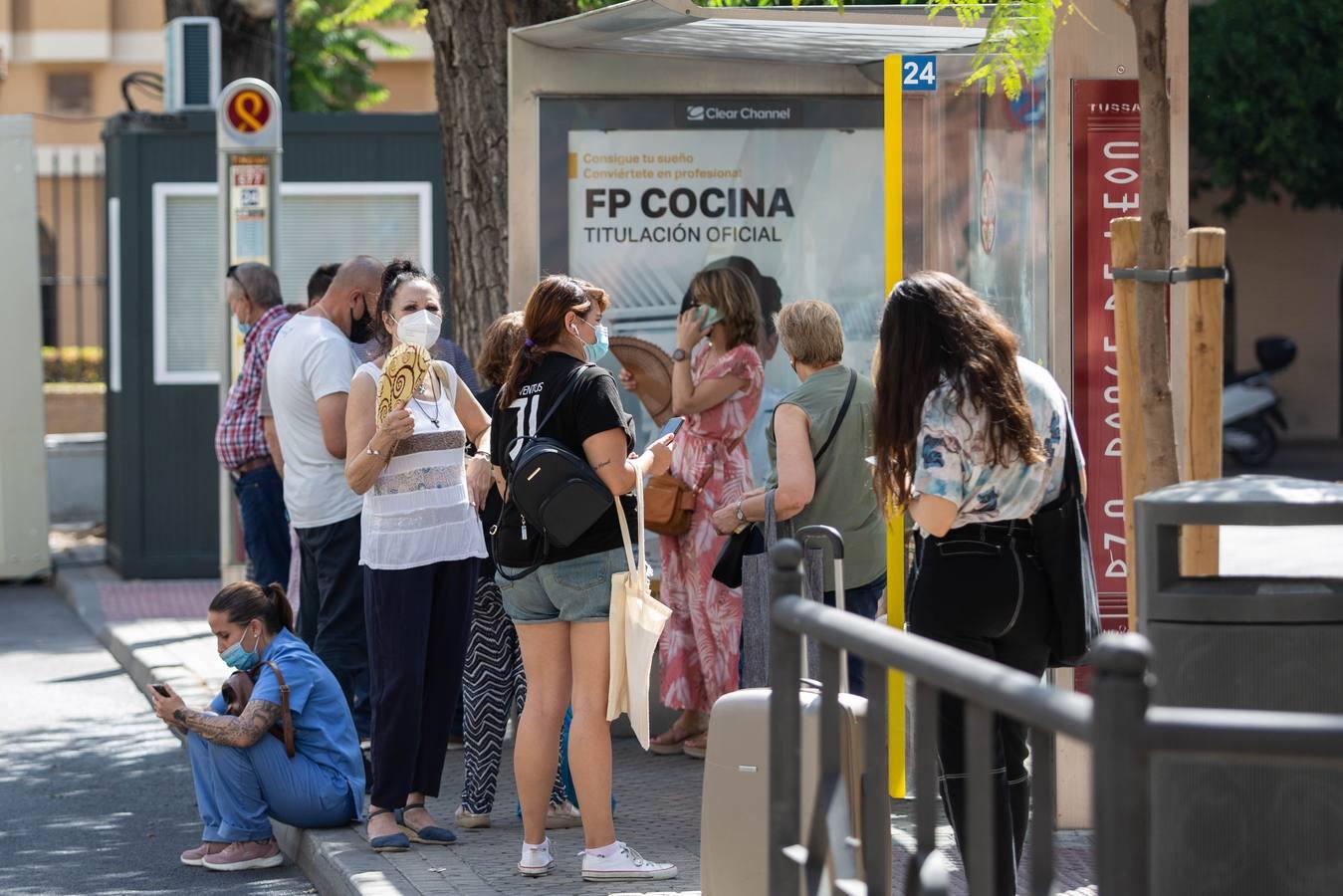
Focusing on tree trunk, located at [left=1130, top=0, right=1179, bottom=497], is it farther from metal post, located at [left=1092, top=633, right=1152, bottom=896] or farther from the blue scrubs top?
the blue scrubs top

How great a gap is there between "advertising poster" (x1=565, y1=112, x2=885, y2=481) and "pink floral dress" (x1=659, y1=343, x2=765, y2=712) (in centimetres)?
69

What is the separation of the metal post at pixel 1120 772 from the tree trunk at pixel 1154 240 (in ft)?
7.07

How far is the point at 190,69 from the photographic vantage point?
40.5 feet

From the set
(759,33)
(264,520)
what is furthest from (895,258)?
(264,520)

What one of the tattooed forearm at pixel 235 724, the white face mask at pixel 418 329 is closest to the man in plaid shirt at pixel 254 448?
the tattooed forearm at pixel 235 724

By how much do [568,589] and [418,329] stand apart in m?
0.95

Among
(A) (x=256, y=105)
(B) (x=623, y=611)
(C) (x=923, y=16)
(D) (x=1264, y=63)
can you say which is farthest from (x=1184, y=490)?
(D) (x=1264, y=63)

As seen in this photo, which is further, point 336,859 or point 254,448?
point 254,448

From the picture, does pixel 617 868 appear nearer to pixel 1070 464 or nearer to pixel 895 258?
pixel 1070 464

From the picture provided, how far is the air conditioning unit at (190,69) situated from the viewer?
12.3 meters

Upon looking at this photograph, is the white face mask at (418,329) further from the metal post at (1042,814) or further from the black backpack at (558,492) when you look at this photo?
the metal post at (1042,814)

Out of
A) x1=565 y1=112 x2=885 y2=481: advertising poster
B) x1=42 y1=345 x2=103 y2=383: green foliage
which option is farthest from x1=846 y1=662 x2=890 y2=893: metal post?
x1=42 y1=345 x2=103 y2=383: green foliage

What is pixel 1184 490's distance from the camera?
3.31 metres

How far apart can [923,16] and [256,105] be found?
424cm
